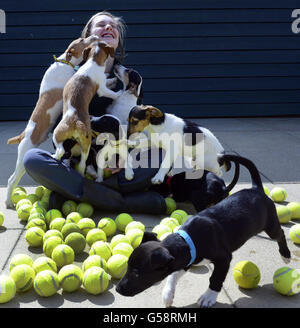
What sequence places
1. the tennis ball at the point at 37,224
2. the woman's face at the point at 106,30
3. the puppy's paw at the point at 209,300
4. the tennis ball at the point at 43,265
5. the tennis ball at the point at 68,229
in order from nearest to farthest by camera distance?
the puppy's paw at the point at 209,300
the tennis ball at the point at 43,265
the tennis ball at the point at 68,229
the tennis ball at the point at 37,224
the woman's face at the point at 106,30

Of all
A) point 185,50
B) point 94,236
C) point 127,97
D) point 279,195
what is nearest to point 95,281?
point 94,236

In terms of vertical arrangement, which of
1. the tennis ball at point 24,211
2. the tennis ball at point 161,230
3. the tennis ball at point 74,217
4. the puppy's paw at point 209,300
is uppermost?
the puppy's paw at point 209,300

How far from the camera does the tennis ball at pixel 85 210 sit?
3.41m

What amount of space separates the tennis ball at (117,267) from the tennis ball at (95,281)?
0.40 ft

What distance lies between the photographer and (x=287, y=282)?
2.19m

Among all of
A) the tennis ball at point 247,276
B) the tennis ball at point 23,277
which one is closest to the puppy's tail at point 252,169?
the tennis ball at point 247,276

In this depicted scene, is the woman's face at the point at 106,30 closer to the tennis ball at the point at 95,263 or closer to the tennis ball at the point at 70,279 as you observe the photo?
the tennis ball at the point at 95,263

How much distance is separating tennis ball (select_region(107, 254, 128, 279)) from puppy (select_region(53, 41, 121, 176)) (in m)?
1.20

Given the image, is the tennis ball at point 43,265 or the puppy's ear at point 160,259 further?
the tennis ball at point 43,265

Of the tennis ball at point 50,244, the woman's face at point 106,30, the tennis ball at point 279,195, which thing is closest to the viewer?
the tennis ball at point 50,244

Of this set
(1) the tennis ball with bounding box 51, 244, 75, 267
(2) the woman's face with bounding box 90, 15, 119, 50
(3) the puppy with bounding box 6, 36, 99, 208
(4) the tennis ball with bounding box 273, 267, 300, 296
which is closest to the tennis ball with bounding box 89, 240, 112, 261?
(1) the tennis ball with bounding box 51, 244, 75, 267

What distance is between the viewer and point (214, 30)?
8.53 m

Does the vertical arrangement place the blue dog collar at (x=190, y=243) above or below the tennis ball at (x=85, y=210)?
above

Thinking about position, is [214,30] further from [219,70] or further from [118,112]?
[118,112]
